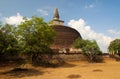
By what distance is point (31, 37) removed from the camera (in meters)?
30.2

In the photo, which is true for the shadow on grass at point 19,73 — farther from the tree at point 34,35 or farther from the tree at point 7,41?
the tree at point 34,35

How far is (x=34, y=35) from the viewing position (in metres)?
31.1

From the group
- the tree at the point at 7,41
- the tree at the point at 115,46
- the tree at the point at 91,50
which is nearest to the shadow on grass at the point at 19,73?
the tree at the point at 7,41

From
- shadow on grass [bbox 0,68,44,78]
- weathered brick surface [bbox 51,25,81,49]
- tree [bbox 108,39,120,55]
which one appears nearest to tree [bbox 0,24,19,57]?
shadow on grass [bbox 0,68,44,78]

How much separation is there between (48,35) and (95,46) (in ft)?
53.8

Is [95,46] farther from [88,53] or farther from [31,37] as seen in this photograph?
[31,37]

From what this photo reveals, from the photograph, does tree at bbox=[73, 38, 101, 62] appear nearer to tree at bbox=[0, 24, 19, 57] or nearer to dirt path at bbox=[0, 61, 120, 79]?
dirt path at bbox=[0, 61, 120, 79]

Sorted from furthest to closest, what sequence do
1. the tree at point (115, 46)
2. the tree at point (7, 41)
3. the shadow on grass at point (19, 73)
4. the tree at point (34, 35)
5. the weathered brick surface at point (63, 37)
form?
the weathered brick surface at point (63, 37)
the tree at point (115, 46)
the tree at point (34, 35)
the tree at point (7, 41)
the shadow on grass at point (19, 73)

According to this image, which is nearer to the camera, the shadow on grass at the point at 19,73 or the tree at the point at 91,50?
the shadow on grass at the point at 19,73

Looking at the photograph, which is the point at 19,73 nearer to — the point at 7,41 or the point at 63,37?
the point at 7,41

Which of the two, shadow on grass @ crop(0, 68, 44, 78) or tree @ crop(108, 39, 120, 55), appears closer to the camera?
shadow on grass @ crop(0, 68, 44, 78)

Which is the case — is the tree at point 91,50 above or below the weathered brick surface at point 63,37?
below

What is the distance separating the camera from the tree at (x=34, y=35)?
98.4 ft

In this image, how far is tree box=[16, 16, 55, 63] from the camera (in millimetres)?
30000
